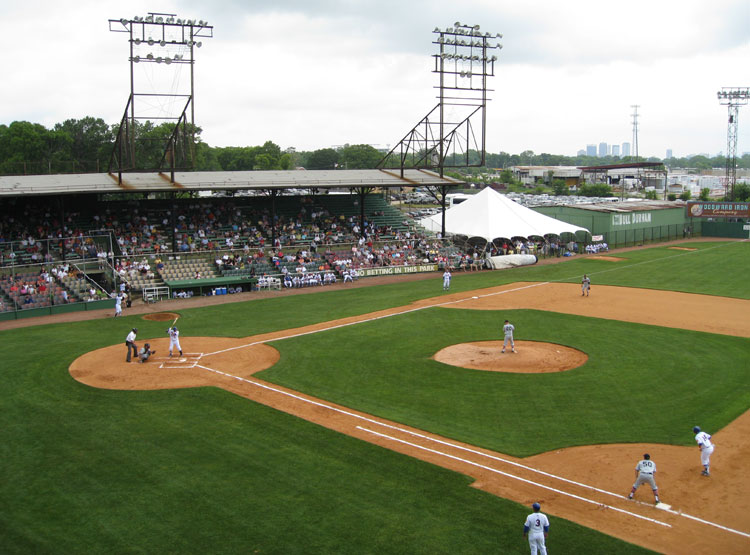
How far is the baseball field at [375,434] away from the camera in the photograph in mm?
12203

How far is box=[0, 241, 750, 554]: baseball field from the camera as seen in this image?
12.2 meters

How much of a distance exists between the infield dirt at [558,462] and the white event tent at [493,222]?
26.0 m

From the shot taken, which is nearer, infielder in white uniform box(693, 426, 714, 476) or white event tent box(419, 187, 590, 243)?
infielder in white uniform box(693, 426, 714, 476)

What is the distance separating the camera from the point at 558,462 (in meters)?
14.9

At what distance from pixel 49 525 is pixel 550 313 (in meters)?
24.2

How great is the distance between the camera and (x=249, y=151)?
378 feet

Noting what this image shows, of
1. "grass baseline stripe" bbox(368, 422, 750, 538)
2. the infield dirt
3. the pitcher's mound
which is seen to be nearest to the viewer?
"grass baseline stripe" bbox(368, 422, 750, 538)

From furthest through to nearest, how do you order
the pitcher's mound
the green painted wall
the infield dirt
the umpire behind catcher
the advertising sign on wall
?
the advertising sign on wall → the green painted wall → the umpire behind catcher → the pitcher's mound → the infield dirt

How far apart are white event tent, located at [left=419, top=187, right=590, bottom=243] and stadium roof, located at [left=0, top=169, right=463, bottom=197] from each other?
4.85 metres

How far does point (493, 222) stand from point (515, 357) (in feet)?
98.6

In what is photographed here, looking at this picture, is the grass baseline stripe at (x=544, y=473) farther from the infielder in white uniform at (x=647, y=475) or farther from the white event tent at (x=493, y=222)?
the white event tent at (x=493, y=222)

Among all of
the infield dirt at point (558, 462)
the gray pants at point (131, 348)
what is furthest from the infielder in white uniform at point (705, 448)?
the gray pants at point (131, 348)

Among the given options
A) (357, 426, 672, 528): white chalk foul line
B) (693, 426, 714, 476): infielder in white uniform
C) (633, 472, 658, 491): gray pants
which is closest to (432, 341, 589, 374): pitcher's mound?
(357, 426, 672, 528): white chalk foul line

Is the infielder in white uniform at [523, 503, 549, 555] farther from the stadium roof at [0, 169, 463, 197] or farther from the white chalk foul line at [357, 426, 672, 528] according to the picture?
the stadium roof at [0, 169, 463, 197]
